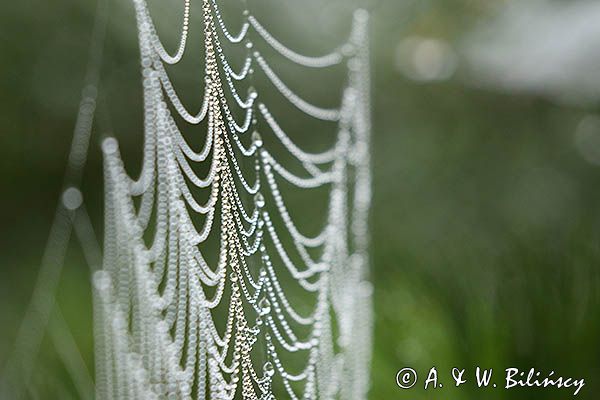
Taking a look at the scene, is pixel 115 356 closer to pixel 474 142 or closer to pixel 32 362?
pixel 32 362

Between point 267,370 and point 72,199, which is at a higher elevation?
point 72,199

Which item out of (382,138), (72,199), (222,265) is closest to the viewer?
(222,265)

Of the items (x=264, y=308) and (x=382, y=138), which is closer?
(x=264, y=308)

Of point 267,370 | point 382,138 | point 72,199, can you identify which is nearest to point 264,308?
point 267,370

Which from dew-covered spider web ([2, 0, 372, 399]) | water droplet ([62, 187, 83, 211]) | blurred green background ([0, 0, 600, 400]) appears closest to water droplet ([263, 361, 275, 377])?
dew-covered spider web ([2, 0, 372, 399])

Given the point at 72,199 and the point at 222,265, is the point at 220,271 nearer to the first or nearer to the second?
the point at 222,265

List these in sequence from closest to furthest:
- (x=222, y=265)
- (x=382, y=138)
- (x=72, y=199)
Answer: (x=222, y=265)
(x=72, y=199)
(x=382, y=138)

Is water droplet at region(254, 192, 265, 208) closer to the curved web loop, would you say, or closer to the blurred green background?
the curved web loop

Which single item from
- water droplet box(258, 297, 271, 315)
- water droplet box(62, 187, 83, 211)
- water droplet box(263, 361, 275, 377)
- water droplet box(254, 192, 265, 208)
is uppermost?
water droplet box(62, 187, 83, 211)

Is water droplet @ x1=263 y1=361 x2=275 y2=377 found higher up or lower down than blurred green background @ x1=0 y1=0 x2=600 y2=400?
lower down

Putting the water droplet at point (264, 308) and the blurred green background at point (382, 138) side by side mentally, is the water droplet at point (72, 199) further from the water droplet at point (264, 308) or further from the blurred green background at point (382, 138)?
the water droplet at point (264, 308)
